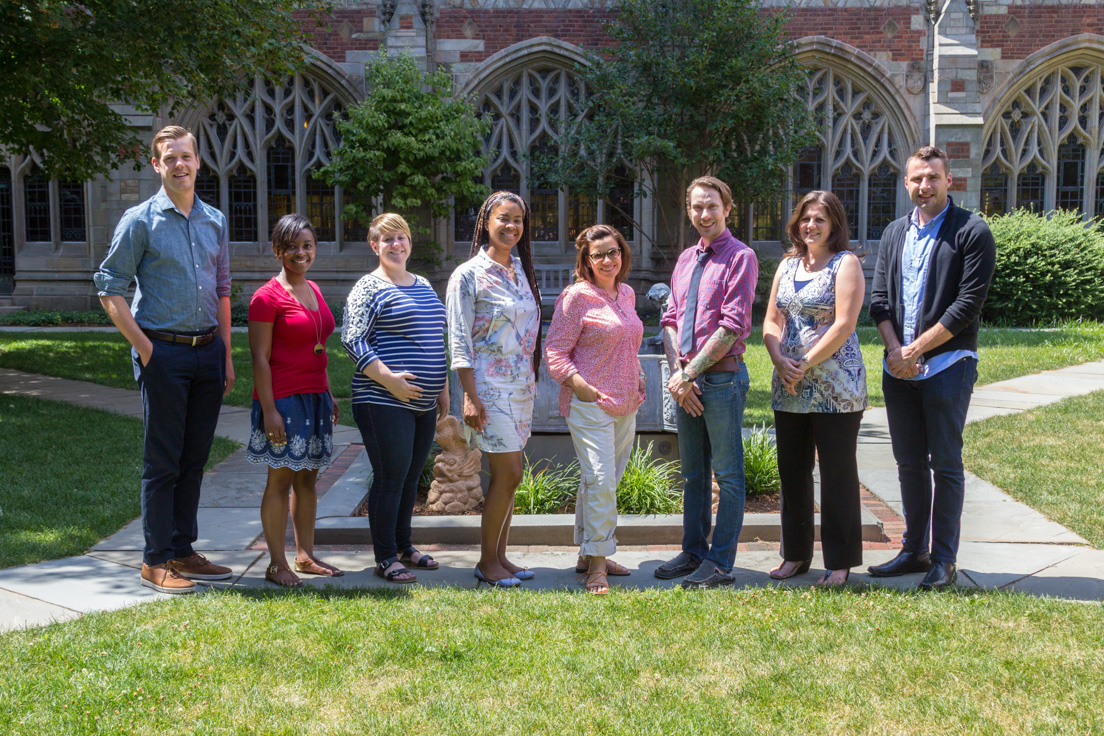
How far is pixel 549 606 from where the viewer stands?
3738 millimetres

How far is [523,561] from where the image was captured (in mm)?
4613

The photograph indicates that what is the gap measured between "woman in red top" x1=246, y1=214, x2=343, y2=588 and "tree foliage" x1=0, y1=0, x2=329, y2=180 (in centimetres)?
520

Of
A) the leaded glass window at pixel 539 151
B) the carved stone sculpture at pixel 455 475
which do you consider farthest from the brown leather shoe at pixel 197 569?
the leaded glass window at pixel 539 151

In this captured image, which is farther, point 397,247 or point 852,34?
point 852,34

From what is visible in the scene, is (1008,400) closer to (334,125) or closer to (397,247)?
(397,247)

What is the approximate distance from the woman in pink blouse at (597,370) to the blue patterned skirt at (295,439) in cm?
114

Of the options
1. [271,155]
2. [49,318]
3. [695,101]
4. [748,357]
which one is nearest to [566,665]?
[748,357]

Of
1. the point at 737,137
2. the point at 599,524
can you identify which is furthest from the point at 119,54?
the point at 737,137

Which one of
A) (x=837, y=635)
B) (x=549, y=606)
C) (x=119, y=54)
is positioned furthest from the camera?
(x=119, y=54)

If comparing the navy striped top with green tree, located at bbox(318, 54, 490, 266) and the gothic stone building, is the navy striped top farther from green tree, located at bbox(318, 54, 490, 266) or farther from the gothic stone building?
the gothic stone building

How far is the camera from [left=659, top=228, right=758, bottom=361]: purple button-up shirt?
3.97 m

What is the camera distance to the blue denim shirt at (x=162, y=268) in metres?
3.91

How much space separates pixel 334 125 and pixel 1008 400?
535 inches

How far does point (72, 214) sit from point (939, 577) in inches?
723
